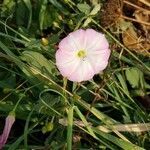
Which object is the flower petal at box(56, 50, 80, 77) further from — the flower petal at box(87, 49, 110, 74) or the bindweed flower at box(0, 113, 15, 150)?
the bindweed flower at box(0, 113, 15, 150)

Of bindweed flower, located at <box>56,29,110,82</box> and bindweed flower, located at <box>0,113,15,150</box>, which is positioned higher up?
bindweed flower, located at <box>56,29,110,82</box>

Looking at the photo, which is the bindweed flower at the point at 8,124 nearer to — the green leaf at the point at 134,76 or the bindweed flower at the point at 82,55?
the bindweed flower at the point at 82,55

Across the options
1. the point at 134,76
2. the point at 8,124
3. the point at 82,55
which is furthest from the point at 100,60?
the point at 8,124

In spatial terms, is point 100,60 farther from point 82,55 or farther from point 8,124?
point 8,124

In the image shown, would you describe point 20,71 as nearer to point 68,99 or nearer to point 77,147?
point 68,99

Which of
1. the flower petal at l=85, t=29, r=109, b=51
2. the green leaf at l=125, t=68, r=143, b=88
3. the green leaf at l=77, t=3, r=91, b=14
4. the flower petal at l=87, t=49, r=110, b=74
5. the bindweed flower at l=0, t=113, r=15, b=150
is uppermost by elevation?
the green leaf at l=77, t=3, r=91, b=14

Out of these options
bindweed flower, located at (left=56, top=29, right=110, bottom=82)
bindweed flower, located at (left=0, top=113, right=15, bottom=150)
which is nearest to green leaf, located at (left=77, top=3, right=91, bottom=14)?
bindweed flower, located at (left=56, top=29, right=110, bottom=82)
